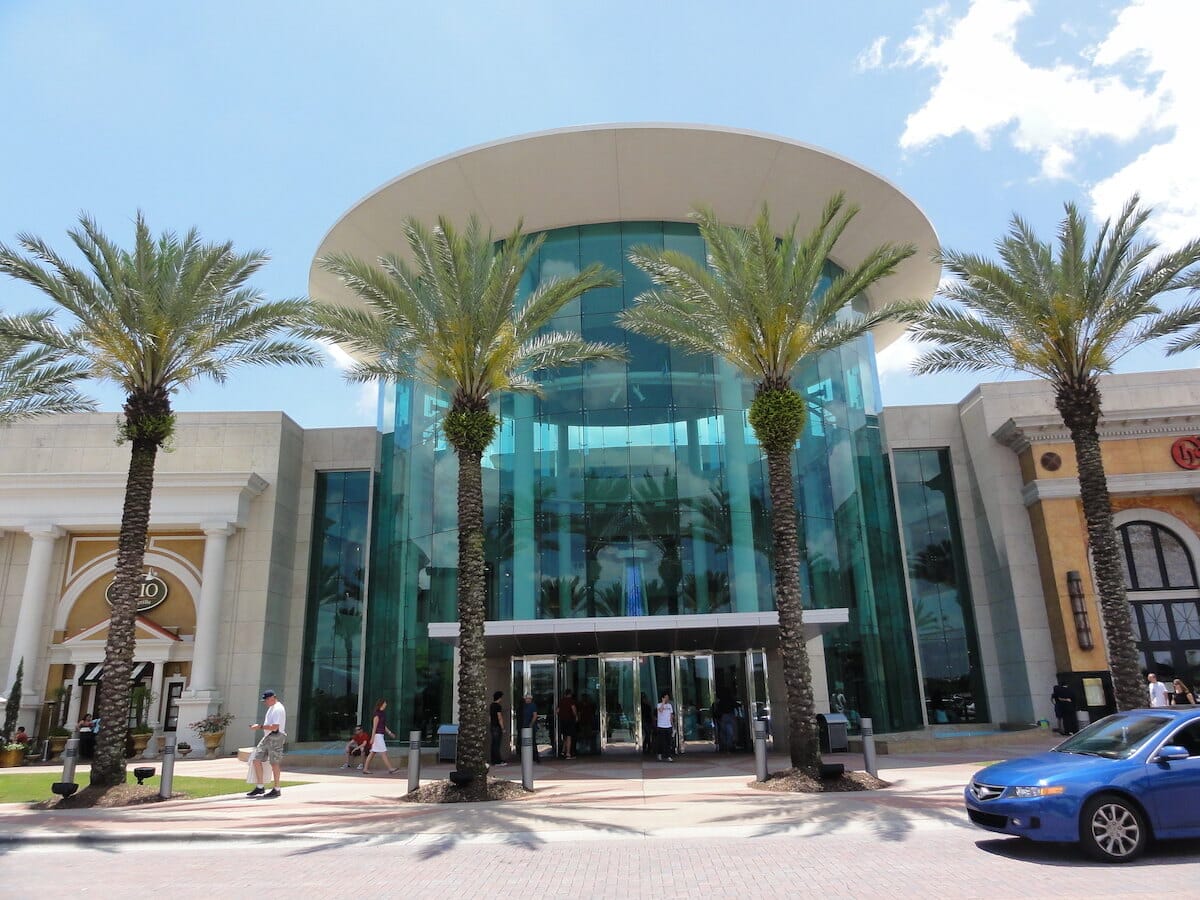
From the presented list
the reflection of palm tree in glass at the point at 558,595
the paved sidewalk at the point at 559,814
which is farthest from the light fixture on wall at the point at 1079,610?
the reflection of palm tree in glass at the point at 558,595

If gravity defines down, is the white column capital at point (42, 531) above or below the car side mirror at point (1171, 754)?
above

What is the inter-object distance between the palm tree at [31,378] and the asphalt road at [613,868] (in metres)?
12.5

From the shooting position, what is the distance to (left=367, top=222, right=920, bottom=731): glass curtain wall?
22156 millimetres

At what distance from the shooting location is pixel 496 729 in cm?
1995

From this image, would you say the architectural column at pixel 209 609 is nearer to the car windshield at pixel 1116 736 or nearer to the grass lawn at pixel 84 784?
the grass lawn at pixel 84 784

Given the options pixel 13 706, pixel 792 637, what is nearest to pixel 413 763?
pixel 792 637

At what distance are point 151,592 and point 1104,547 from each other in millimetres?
27170

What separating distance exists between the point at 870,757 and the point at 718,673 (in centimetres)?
816

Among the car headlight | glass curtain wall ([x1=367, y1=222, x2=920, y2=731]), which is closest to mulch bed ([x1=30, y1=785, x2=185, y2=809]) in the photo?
glass curtain wall ([x1=367, y1=222, x2=920, y2=731])

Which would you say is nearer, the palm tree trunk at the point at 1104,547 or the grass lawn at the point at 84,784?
the grass lawn at the point at 84,784

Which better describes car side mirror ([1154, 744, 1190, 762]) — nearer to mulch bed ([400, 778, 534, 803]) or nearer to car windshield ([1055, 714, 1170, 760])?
car windshield ([1055, 714, 1170, 760])

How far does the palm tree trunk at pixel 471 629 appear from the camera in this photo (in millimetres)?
14484

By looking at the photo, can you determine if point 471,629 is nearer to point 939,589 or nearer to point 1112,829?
point 1112,829

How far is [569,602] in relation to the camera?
2191 cm
